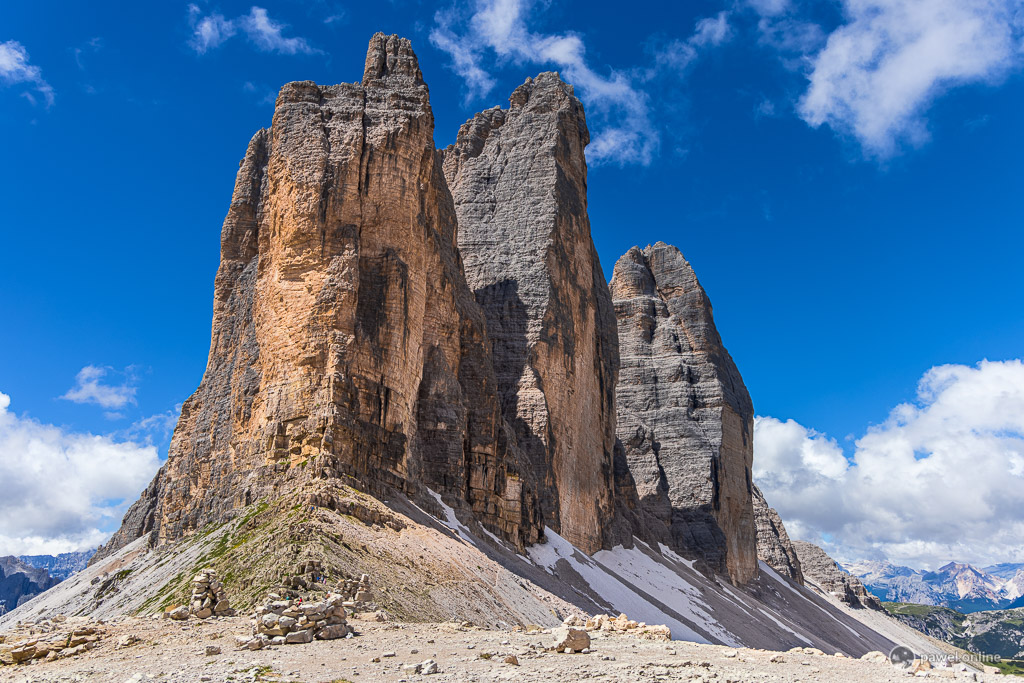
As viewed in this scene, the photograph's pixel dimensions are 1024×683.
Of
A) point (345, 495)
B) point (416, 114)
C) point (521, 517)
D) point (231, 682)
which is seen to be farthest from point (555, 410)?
point (231, 682)

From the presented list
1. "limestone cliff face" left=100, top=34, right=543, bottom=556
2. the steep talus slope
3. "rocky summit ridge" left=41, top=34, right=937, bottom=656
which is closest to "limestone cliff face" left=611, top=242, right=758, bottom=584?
"rocky summit ridge" left=41, top=34, right=937, bottom=656

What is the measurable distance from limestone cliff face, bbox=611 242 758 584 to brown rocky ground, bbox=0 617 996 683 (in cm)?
7591

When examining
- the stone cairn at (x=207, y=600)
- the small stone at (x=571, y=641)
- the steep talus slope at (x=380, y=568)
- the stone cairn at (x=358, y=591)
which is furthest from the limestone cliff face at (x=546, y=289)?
the small stone at (x=571, y=641)

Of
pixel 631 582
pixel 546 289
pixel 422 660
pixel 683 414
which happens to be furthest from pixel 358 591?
pixel 683 414

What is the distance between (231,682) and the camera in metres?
15.4

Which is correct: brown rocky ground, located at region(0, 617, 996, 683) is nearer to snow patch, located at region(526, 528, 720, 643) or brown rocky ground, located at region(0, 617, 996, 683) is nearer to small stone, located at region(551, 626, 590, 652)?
small stone, located at region(551, 626, 590, 652)

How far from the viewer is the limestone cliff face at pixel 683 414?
3802 inches

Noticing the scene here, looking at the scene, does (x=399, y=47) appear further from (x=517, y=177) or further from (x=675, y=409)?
(x=675, y=409)

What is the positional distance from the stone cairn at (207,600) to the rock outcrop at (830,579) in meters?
125

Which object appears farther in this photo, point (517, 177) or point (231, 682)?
point (517, 177)

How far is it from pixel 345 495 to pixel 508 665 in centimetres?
1980

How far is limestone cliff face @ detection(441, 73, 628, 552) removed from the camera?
68500 mm

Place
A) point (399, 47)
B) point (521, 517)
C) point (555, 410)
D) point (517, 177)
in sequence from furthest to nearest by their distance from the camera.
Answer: point (517, 177) < point (555, 410) < point (521, 517) < point (399, 47)

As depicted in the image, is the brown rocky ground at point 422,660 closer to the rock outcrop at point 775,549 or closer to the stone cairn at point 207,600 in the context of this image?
the stone cairn at point 207,600
